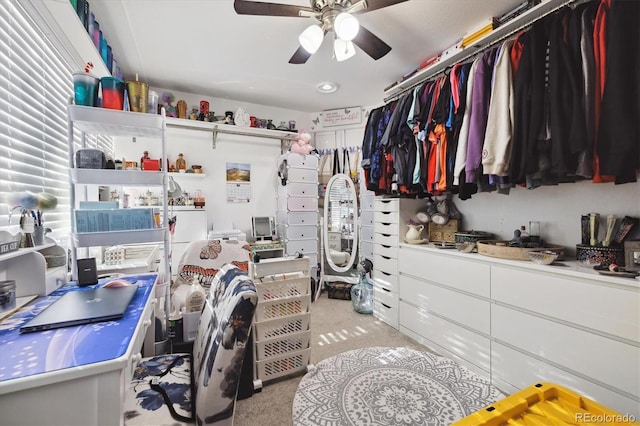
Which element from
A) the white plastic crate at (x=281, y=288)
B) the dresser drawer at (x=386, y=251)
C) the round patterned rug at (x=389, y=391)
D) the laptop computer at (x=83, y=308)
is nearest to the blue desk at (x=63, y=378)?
the laptop computer at (x=83, y=308)

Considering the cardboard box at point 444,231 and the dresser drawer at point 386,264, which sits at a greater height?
the cardboard box at point 444,231

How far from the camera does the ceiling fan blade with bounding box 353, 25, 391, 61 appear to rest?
181 centimetres

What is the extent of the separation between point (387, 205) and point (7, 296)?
2515 mm

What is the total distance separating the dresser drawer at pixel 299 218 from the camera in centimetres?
351

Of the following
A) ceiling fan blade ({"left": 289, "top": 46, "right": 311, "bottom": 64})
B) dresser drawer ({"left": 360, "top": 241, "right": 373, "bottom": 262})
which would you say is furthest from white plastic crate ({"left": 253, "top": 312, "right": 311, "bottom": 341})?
ceiling fan blade ({"left": 289, "top": 46, "right": 311, "bottom": 64})

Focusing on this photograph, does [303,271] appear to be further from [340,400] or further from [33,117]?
[33,117]

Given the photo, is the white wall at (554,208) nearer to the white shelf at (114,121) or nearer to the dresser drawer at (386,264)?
the dresser drawer at (386,264)

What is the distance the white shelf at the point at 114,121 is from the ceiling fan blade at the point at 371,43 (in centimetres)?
138

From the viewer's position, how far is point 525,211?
2035 mm

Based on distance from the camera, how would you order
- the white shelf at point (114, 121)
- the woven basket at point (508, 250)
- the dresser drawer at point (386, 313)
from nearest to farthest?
the white shelf at point (114, 121) < the woven basket at point (508, 250) < the dresser drawer at point (386, 313)

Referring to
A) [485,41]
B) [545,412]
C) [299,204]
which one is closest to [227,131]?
[299,204]

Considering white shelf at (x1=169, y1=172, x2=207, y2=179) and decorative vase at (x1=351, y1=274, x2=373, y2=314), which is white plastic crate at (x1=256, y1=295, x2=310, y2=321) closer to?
decorative vase at (x1=351, y1=274, x2=373, y2=314)

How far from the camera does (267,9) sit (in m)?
1.61

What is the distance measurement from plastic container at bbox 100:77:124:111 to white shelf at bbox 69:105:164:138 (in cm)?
5
